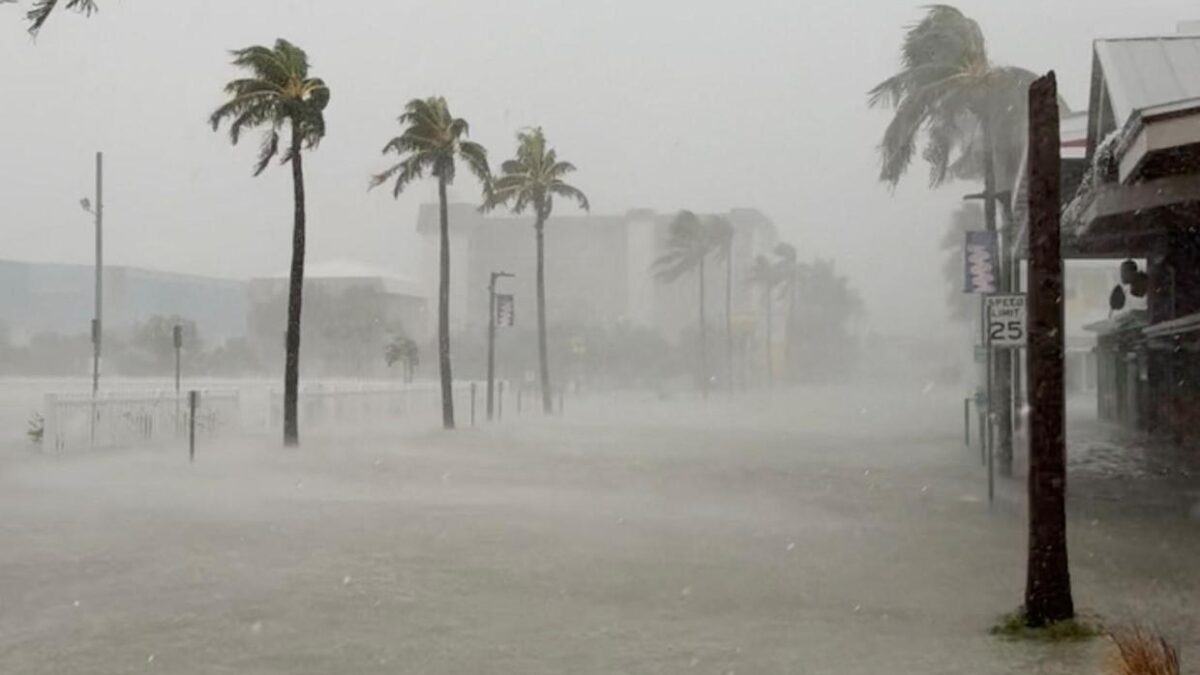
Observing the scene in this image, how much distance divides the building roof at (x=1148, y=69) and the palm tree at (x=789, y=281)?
97702 mm

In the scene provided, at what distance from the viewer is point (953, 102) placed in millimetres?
29734

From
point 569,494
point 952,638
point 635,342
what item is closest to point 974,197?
point 569,494

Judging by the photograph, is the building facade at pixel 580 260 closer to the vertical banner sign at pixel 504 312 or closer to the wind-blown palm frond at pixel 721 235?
the wind-blown palm frond at pixel 721 235

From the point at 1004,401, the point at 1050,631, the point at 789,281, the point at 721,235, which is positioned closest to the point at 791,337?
the point at 789,281

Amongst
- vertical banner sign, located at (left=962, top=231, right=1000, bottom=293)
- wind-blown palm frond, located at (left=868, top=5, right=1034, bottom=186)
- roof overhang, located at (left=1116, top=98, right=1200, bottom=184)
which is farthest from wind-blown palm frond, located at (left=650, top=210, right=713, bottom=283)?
roof overhang, located at (left=1116, top=98, right=1200, bottom=184)

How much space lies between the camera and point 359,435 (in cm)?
3362

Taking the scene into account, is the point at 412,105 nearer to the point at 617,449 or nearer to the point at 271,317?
the point at 617,449

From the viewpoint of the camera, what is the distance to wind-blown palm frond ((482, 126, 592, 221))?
1975 inches

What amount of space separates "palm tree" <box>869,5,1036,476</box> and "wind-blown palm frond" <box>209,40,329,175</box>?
1450cm

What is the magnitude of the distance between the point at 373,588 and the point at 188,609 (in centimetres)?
165

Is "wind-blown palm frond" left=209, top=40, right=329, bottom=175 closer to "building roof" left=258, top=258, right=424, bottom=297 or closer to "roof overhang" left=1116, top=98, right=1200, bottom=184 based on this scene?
"roof overhang" left=1116, top=98, right=1200, bottom=184

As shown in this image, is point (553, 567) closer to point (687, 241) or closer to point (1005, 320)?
point (1005, 320)

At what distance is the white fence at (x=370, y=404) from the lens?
3572 cm

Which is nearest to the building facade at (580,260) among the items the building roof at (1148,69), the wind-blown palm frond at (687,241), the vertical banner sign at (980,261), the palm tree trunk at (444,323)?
the wind-blown palm frond at (687,241)
